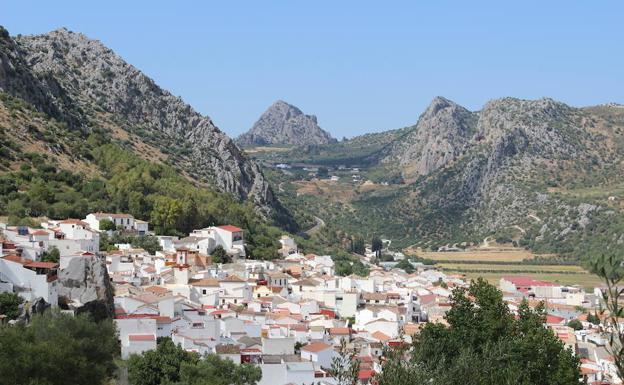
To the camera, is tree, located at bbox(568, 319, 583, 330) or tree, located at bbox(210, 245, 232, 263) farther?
tree, located at bbox(210, 245, 232, 263)

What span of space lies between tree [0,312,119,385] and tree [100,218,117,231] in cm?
2763

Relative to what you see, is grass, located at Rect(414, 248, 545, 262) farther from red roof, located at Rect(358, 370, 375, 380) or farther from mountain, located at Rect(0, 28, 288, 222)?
red roof, located at Rect(358, 370, 375, 380)

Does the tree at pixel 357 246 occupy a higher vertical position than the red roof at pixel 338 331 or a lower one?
higher

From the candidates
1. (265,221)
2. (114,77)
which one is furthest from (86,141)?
(114,77)

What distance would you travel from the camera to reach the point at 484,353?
1209 inches

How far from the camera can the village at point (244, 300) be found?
123ft

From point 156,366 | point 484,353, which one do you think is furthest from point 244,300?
point 484,353

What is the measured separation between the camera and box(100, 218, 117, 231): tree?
2403 inches

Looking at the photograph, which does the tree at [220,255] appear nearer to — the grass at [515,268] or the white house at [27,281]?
the white house at [27,281]

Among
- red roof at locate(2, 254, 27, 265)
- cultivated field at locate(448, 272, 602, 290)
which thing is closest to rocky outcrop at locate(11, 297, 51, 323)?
red roof at locate(2, 254, 27, 265)

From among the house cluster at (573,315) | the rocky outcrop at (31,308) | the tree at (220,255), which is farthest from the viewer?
the tree at (220,255)

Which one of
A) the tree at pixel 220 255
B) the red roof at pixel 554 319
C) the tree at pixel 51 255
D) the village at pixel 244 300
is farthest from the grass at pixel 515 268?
the tree at pixel 51 255

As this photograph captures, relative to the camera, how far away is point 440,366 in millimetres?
26500

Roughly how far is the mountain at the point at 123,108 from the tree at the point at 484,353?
204ft
